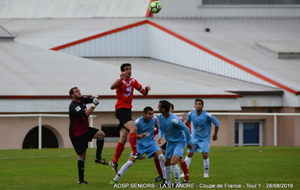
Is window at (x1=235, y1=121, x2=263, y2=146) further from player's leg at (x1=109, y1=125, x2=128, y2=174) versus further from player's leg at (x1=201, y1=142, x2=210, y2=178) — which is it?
player's leg at (x1=109, y1=125, x2=128, y2=174)

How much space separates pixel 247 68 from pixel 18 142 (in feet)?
42.0

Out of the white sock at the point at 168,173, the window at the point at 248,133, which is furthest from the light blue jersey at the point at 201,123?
the window at the point at 248,133

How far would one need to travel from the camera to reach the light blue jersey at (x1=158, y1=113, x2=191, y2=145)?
15086 millimetres

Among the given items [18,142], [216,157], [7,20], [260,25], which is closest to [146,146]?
[216,157]

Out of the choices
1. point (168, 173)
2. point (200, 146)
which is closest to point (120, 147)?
point (168, 173)

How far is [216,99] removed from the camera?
3381 centimetres

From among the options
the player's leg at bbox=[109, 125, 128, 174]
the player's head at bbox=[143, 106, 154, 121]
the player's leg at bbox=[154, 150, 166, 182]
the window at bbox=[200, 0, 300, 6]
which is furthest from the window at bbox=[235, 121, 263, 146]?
the player's head at bbox=[143, 106, 154, 121]

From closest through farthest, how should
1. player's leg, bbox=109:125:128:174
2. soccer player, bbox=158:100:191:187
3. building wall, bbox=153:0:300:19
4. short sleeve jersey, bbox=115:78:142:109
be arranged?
soccer player, bbox=158:100:191:187
player's leg, bbox=109:125:128:174
short sleeve jersey, bbox=115:78:142:109
building wall, bbox=153:0:300:19

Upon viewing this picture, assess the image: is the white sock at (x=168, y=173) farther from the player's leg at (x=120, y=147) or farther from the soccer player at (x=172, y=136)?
the player's leg at (x=120, y=147)

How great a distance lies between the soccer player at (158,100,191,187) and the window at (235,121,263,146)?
22.0m

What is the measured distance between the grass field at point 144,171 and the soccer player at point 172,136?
486 mm

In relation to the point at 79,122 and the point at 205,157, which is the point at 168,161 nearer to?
the point at 79,122

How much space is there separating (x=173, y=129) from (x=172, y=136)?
0.18 metres

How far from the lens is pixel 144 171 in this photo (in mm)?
18953
